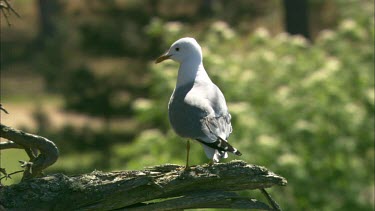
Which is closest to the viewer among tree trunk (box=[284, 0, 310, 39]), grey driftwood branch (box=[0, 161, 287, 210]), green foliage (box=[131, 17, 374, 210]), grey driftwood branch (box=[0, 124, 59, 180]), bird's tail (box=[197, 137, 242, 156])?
grey driftwood branch (box=[0, 161, 287, 210])

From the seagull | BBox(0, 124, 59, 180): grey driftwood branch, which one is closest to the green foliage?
the seagull

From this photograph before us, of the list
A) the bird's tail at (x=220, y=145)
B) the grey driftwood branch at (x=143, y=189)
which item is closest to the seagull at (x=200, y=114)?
the bird's tail at (x=220, y=145)

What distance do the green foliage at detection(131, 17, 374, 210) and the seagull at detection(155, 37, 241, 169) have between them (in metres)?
6.49

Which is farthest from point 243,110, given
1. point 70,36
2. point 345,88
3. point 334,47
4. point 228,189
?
point 70,36

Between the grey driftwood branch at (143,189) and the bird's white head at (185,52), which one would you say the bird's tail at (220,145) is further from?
the bird's white head at (185,52)

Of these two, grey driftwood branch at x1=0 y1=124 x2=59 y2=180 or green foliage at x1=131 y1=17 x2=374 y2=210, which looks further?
green foliage at x1=131 y1=17 x2=374 y2=210

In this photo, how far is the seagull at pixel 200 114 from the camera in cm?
639

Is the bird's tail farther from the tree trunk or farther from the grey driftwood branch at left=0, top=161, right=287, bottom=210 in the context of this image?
the tree trunk

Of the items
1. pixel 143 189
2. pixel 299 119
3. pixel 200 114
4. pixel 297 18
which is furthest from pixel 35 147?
pixel 297 18

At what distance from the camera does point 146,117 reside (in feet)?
51.9

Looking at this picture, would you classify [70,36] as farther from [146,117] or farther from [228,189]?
[228,189]

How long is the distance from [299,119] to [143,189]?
9064mm

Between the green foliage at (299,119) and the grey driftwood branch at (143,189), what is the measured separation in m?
7.26

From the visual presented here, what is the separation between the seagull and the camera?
6.39 meters
